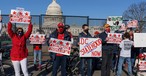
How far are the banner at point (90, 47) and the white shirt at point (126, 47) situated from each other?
1097 mm

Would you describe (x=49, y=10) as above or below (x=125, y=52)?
above

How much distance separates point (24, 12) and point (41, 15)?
8679 mm

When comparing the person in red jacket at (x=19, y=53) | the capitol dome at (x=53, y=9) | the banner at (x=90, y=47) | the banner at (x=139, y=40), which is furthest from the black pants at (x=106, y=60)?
the capitol dome at (x=53, y=9)

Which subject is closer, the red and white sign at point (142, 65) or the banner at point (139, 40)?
the red and white sign at point (142, 65)

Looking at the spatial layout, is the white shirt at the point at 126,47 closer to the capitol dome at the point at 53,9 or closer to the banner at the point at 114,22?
the banner at the point at 114,22

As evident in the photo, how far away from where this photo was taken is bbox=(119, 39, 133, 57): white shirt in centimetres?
1178

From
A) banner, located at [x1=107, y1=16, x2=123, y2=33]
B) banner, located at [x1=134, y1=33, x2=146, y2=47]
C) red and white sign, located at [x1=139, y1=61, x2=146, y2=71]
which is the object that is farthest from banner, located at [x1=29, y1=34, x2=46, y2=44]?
red and white sign, located at [x1=139, y1=61, x2=146, y2=71]

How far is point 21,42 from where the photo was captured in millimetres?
9445

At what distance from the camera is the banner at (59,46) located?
34.9 ft

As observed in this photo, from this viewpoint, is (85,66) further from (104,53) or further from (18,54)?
(18,54)

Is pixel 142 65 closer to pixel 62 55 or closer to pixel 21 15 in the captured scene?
pixel 62 55

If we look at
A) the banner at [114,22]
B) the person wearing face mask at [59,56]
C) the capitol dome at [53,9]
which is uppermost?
the capitol dome at [53,9]

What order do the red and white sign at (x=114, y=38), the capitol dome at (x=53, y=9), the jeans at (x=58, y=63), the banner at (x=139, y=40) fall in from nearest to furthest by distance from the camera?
the jeans at (x=58, y=63), the banner at (x=139, y=40), the red and white sign at (x=114, y=38), the capitol dome at (x=53, y=9)

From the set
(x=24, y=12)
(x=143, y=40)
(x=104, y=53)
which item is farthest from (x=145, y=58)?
(x=24, y=12)
